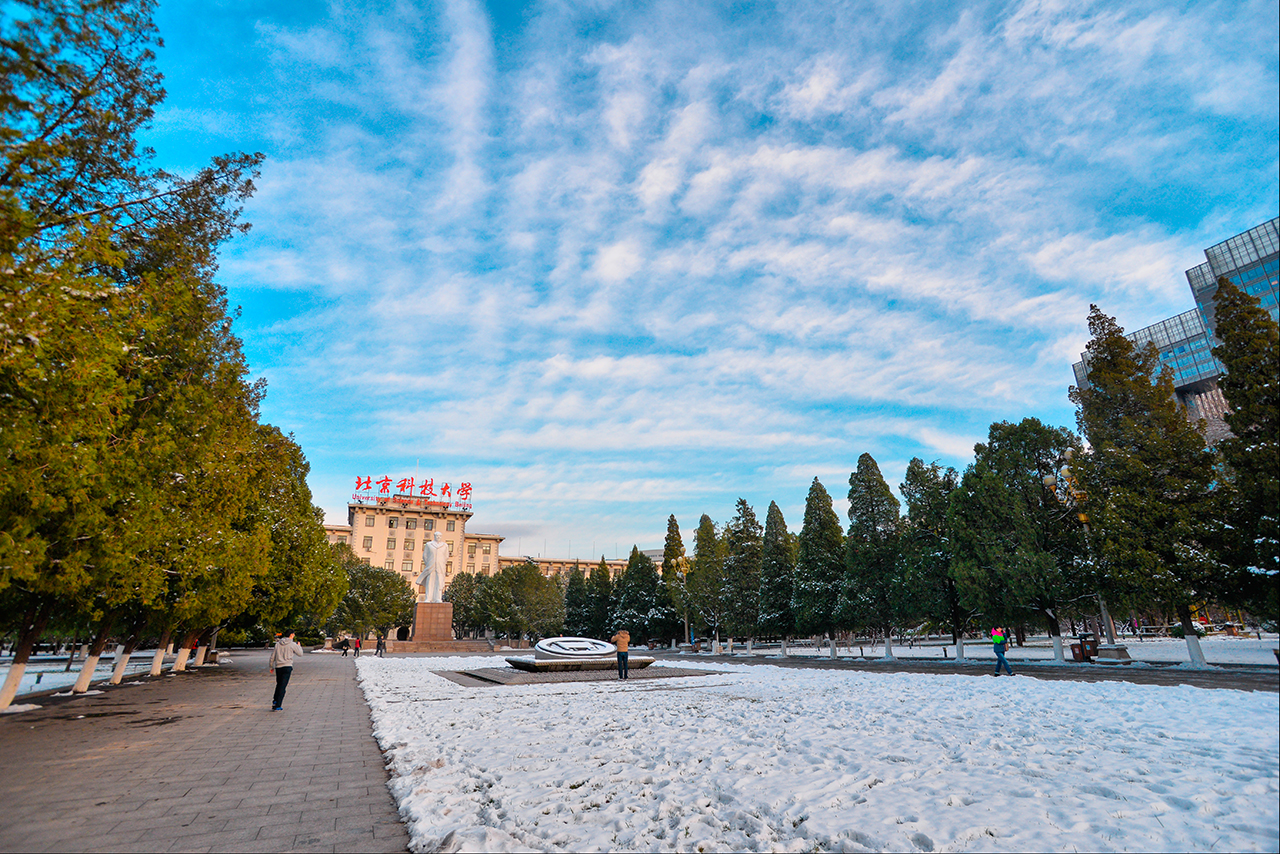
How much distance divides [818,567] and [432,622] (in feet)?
98.3

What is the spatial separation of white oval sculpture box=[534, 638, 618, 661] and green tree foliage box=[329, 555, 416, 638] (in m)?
41.1

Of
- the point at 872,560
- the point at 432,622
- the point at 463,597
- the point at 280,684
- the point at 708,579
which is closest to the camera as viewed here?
the point at 280,684

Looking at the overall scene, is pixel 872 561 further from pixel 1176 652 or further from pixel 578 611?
pixel 578 611

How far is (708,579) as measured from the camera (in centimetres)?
4031

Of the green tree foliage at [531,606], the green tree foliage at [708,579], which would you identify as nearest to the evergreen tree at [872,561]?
the green tree foliage at [708,579]

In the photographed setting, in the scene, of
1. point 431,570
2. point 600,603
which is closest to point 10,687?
point 431,570

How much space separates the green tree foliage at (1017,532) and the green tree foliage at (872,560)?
4653mm

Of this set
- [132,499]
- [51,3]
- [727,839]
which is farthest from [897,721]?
Answer: [132,499]

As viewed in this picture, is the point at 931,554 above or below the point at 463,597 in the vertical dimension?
below

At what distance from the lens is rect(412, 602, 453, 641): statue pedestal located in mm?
46000

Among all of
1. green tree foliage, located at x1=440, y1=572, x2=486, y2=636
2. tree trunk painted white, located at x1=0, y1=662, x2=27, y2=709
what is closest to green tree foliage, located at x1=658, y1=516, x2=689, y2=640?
green tree foliage, located at x1=440, y1=572, x2=486, y2=636

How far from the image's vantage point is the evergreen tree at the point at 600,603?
52.3 meters

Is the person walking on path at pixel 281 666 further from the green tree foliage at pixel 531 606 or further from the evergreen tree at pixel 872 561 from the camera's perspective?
the green tree foliage at pixel 531 606

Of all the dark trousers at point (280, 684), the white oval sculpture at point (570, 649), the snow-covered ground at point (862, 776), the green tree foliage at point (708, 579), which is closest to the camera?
the snow-covered ground at point (862, 776)
